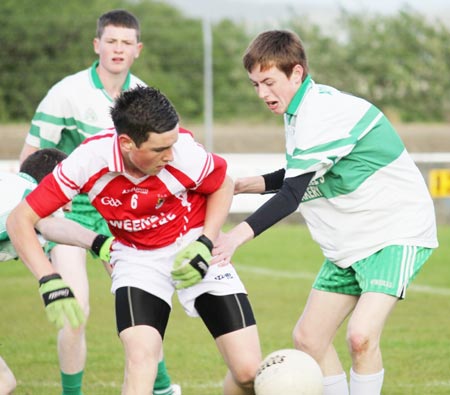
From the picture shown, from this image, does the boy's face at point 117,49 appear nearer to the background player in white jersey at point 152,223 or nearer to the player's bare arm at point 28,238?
the background player in white jersey at point 152,223

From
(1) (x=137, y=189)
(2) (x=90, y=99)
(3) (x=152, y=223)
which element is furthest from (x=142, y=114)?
(2) (x=90, y=99)

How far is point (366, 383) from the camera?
5.46 metres

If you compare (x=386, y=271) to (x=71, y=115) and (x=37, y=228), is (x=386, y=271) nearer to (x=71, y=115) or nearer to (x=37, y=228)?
A: (x=37, y=228)

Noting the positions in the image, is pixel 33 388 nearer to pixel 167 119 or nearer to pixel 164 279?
pixel 164 279

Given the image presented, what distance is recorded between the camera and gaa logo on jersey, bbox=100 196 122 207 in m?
5.36

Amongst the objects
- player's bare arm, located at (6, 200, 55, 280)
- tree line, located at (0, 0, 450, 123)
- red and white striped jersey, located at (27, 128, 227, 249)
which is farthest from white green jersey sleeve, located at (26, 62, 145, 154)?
tree line, located at (0, 0, 450, 123)

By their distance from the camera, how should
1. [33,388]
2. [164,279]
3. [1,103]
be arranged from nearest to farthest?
1. [164,279]
2. [33,388]
3. [1,103]

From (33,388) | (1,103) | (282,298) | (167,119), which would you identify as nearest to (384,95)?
(1,103)

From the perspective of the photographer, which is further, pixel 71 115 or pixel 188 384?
pixel 71 115

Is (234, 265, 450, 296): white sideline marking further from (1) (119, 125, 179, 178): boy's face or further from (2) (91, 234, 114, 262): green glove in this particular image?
(1) (119, 125, 179, 178): boy's face

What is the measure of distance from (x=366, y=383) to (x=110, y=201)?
165 cm

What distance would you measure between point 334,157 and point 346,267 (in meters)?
0.69

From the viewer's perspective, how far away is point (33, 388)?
7.23 metres

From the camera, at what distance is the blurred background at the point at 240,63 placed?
2100cm
